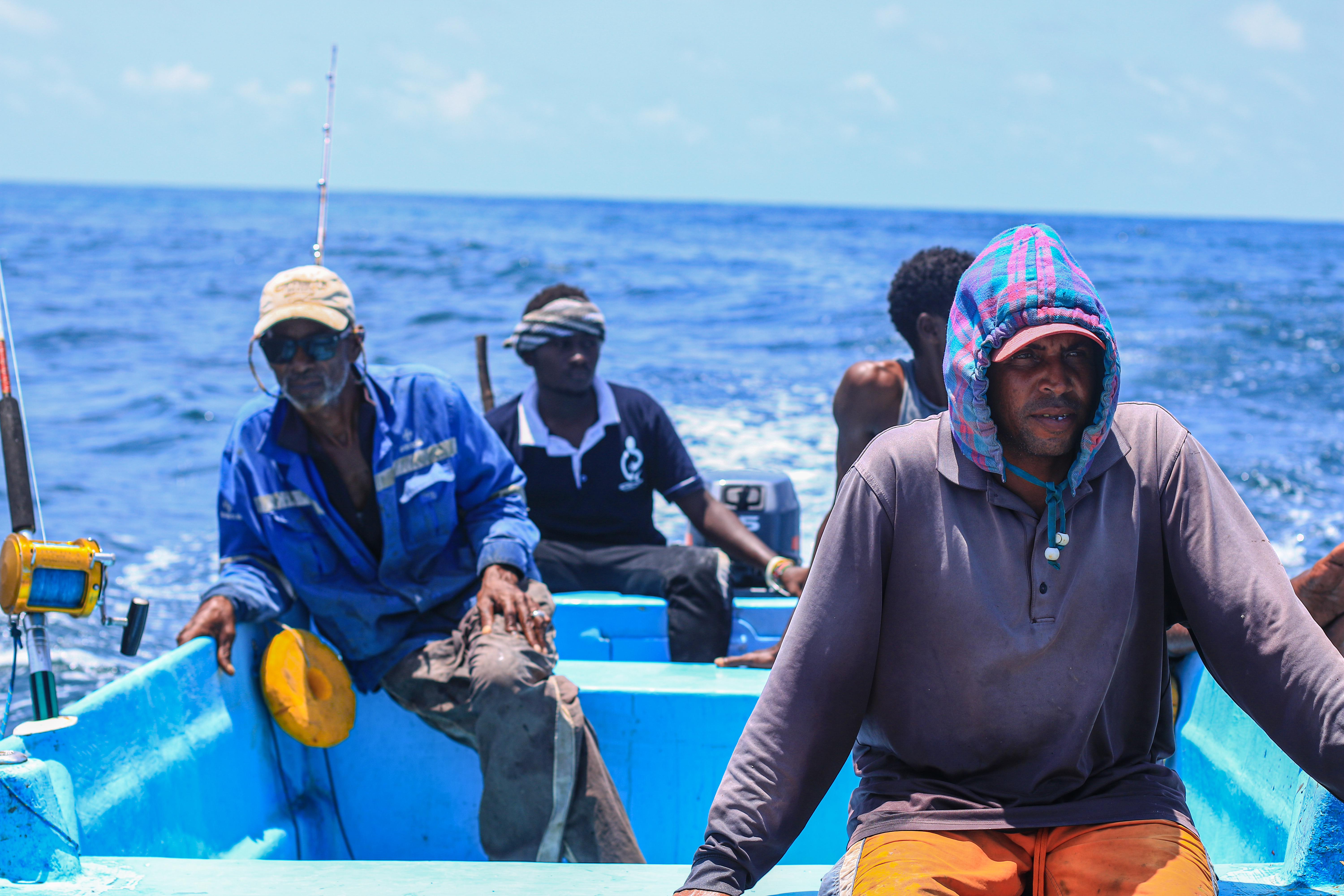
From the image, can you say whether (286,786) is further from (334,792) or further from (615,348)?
(615,348)

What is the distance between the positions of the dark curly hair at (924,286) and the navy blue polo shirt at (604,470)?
1.00 meters

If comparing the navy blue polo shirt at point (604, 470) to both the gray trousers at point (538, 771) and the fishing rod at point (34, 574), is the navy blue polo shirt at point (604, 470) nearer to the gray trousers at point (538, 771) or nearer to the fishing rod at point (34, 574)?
the gray trousers at point (538, 771)

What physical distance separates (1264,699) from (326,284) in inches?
93.7

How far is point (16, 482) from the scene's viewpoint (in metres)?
2.57

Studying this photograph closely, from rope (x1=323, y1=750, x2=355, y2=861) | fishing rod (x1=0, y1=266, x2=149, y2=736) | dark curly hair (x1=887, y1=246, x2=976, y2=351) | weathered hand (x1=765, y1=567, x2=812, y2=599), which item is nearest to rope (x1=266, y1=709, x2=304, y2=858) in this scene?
rope (x1=323, y1=750, x2=355, y2=861)

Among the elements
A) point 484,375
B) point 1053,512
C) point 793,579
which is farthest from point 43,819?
point 484,375

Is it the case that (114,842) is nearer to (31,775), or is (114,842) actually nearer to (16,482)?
(31,775)

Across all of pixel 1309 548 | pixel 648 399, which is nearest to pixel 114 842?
pixel 648 399

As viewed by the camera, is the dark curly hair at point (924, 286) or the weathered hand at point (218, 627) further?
the dark curly hair at point (924, 286)

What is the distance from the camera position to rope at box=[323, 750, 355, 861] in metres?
3.25

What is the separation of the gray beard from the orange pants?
1873mm

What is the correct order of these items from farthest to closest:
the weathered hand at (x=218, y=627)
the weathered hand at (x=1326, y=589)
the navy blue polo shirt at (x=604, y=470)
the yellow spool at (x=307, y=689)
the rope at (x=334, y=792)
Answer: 1. the navy blue polo shirt at (x=604, y=470)
2. the rope at (x=334, y=792)
3. the yellow spool at (x=307, y=689)
4. the weathered hand at (x=218, y=627)
5. the weathered hand at (x=1326, y=589)

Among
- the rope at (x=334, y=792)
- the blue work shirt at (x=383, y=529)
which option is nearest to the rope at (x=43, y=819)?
the blue work shirt at (x=383, y=529)

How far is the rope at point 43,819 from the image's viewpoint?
204 centimetres
